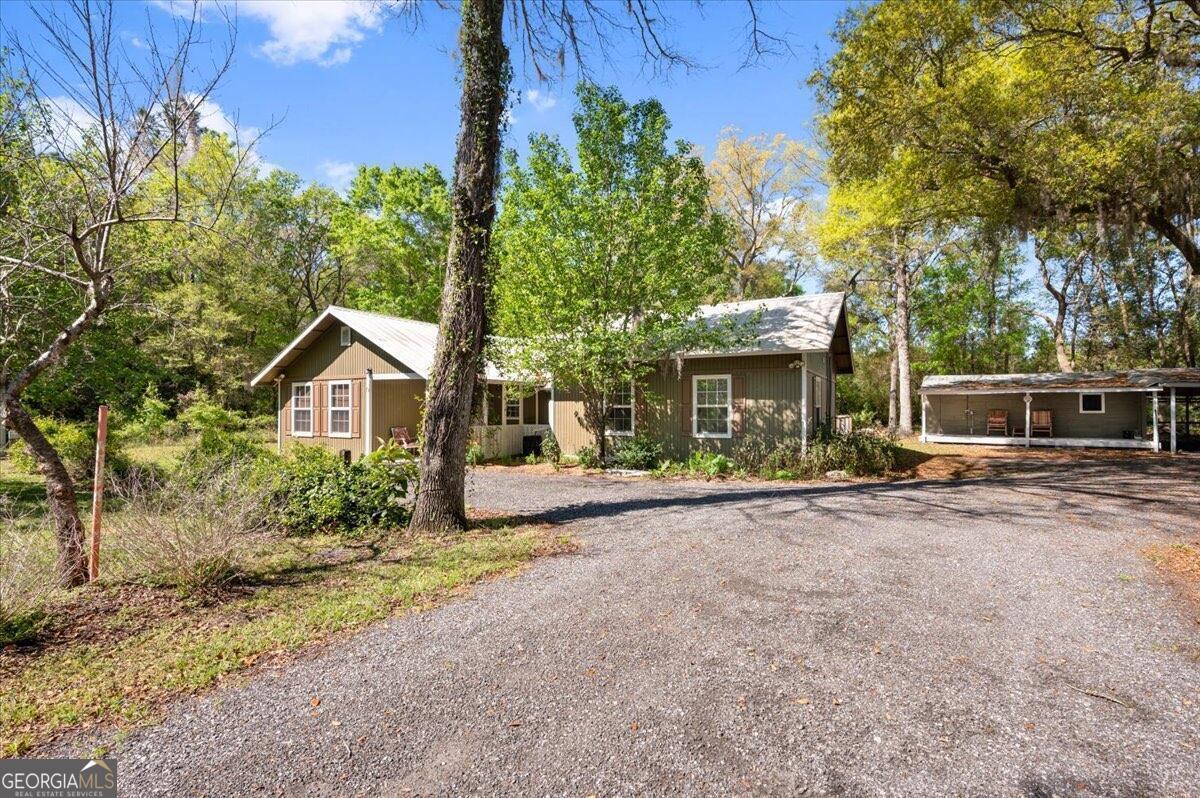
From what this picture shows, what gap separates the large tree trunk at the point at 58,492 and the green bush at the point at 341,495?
1924mm

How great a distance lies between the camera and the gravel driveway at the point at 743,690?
8.00 feet

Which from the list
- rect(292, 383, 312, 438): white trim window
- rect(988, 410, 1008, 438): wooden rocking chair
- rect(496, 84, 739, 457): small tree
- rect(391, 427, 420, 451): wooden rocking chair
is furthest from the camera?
rect(988, 410, 1008, 438): wooden rocking chair

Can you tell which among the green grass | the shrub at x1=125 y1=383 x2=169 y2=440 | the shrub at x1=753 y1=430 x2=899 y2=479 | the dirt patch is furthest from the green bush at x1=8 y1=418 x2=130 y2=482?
the dirt patch

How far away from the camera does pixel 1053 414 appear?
775 inches

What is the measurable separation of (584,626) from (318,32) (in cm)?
642

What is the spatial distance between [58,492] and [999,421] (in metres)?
24.3

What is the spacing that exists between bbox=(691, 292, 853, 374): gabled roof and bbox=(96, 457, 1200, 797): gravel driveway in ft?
23.1

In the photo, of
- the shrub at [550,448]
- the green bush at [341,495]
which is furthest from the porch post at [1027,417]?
the green bush at [341,495]

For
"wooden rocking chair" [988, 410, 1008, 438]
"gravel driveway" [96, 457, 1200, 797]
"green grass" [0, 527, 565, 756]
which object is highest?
"wooden rocking chair" [988, 410, 1008, 438]

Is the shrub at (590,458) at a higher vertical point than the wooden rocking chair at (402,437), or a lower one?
lower

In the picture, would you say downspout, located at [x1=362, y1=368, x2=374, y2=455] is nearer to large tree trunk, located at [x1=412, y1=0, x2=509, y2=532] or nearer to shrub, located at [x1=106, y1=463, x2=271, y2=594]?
large tree trunk, located at [x1=412, y1=0, x2=509, y2=532]

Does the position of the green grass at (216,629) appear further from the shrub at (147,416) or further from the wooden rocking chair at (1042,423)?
the wooden rocking chair at (1042,423)

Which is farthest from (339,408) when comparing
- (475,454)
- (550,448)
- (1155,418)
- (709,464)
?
(1155,418)

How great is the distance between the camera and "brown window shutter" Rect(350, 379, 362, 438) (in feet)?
51.2
